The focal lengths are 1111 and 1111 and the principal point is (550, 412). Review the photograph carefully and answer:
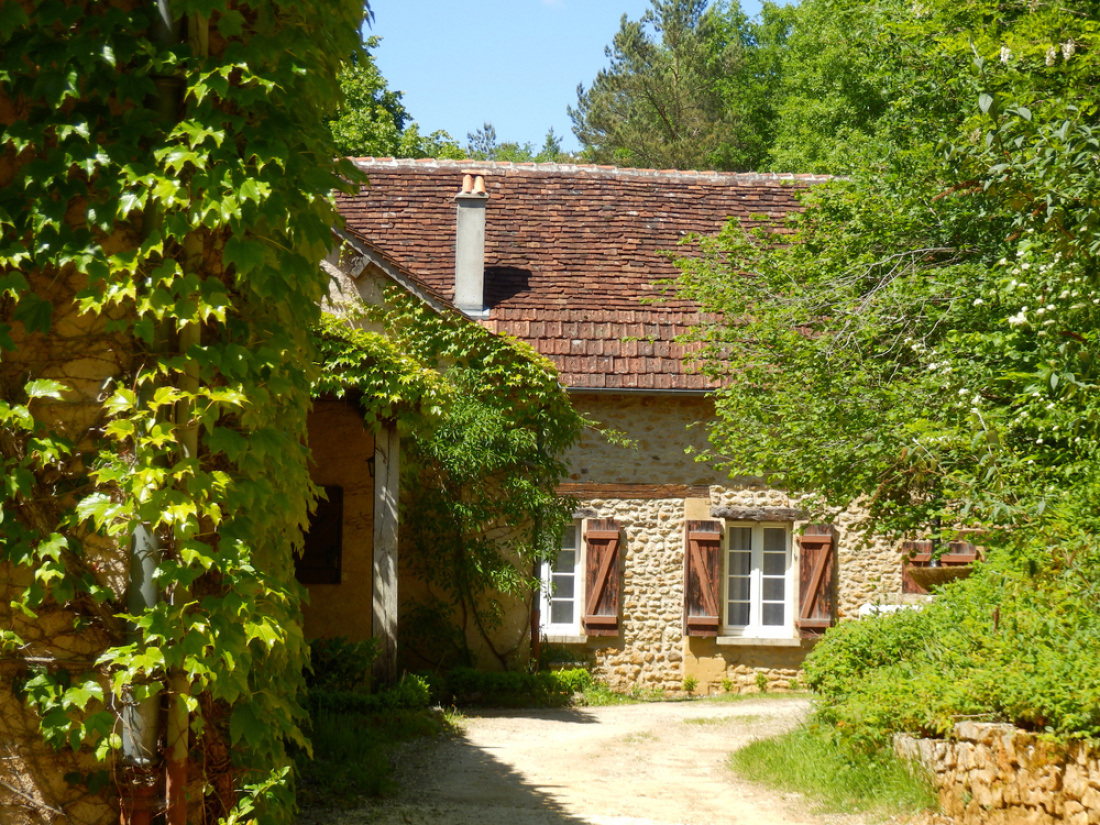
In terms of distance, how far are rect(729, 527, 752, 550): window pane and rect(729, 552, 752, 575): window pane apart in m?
0.08

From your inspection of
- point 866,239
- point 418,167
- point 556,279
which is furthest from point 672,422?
point 418,167

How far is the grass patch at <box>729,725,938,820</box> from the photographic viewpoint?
6484 millimetres

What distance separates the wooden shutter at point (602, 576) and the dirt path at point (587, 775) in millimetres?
1509

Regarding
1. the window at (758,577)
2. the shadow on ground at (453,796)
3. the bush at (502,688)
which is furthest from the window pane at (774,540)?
the shadow on ground at (453,796)

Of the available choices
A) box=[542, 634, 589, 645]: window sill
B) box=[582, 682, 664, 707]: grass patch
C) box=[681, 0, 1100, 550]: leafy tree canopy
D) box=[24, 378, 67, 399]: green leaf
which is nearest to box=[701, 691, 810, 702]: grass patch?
box=[582, 682, 664, 707]: grass patch

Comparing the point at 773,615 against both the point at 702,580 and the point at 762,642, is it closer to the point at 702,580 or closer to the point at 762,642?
the point at 762,642

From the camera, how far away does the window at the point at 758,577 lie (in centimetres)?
1305

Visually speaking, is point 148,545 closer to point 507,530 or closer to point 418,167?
point 507,530

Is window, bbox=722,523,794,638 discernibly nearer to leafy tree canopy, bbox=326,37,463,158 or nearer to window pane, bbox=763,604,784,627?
window pane, bbox=763,604,784,627

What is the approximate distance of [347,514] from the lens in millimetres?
10312

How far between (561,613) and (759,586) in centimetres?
237

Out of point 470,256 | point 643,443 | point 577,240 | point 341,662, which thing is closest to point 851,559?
point 643,443

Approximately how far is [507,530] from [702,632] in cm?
271

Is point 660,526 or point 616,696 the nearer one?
point 616,696
